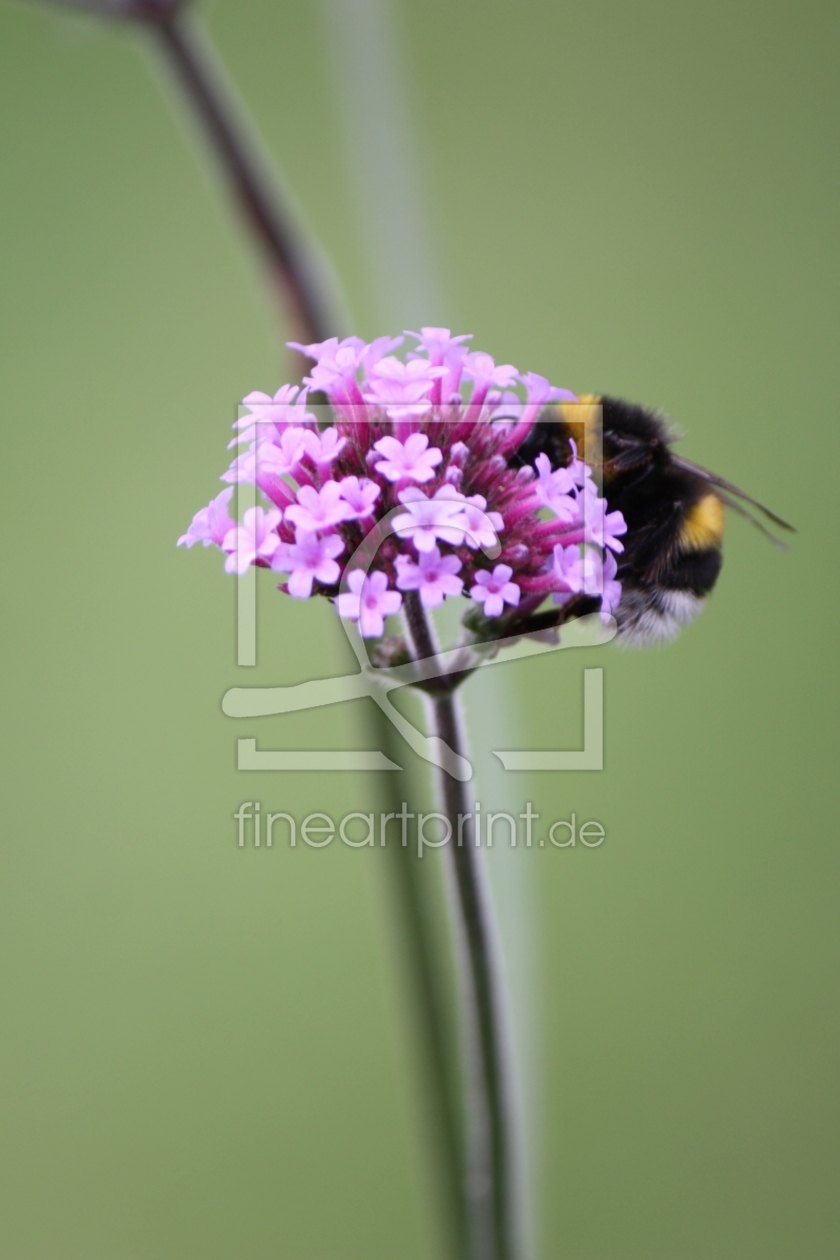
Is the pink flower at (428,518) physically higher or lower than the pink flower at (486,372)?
lower

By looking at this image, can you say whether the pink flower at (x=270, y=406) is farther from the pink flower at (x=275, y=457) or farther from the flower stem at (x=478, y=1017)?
the flower stem at (x=478, y=1017)

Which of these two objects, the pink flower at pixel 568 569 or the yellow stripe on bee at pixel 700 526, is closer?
the pink flower at pixel 568 569

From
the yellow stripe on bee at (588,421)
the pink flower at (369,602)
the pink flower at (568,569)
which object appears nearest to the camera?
the pink flower at (369,602)

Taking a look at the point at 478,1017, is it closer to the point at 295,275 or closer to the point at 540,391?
the point at 540,391

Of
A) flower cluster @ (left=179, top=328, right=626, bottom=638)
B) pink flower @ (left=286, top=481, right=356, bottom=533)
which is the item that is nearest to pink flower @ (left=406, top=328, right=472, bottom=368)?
flower cluster @ (left=179, top=328, right=626, bottom=638)

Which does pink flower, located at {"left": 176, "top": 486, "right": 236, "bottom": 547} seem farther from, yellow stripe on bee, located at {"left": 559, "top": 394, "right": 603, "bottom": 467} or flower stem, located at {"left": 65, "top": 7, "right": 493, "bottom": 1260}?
yellow stripe on bee, located at {"left": 559, "top": 394, "right": 603, "bottom": 467}

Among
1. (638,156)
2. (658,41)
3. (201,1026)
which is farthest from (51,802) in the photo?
(658,41)

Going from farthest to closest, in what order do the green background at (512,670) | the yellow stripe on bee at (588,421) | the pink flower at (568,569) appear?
the green background at (512,670)
the yellow stripe on bee at (588,421)
the pink flower at (568,569)

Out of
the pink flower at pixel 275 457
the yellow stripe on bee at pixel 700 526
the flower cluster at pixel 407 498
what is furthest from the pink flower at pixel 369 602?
the yellow stripe on bee at pixel 700 526

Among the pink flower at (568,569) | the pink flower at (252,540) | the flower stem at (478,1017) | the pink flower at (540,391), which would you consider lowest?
the flower stem at (478,1017)
